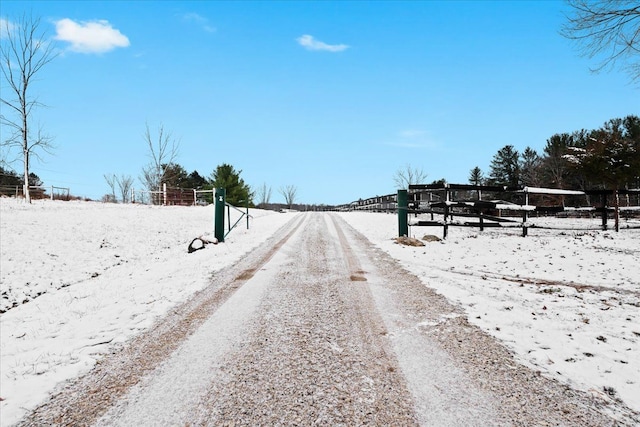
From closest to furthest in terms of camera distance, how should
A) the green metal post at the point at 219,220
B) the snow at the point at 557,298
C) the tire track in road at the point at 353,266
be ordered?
1. the snow at the point at 557,298
2. the tire track in road at the point at 353,266
3. the green metal post at the point at 219,220

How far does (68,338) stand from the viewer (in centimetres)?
325

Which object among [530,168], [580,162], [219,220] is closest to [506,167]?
[530,168]

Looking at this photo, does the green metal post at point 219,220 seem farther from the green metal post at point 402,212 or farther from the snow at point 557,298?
the green metal post at point 402,212

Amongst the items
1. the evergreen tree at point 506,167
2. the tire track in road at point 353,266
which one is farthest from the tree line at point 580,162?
the tire track in road at point 353,266

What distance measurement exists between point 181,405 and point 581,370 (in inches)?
109

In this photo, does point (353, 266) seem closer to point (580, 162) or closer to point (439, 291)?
point (439, 291)

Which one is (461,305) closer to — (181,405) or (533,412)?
(533,412)

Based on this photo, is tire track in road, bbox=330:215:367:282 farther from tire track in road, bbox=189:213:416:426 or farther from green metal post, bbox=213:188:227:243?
green metal post, bbox=213:188:227:243

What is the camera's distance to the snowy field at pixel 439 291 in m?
2.50

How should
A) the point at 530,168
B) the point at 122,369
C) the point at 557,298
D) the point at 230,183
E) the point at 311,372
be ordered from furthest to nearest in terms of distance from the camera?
the point at 530,168
the point at 230,183
the point at 557,298
the point at 122,369
the point at 311,372

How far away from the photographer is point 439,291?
453cm

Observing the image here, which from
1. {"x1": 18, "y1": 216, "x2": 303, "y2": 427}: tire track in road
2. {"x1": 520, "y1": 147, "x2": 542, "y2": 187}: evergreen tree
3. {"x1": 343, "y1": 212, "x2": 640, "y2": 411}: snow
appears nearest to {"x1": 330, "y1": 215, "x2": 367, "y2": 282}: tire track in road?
{"x1": 343, "y1": 212, "x2": 640, "y2": 411}: snow

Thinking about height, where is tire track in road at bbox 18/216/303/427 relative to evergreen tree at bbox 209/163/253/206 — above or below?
below

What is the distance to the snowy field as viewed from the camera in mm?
2502
